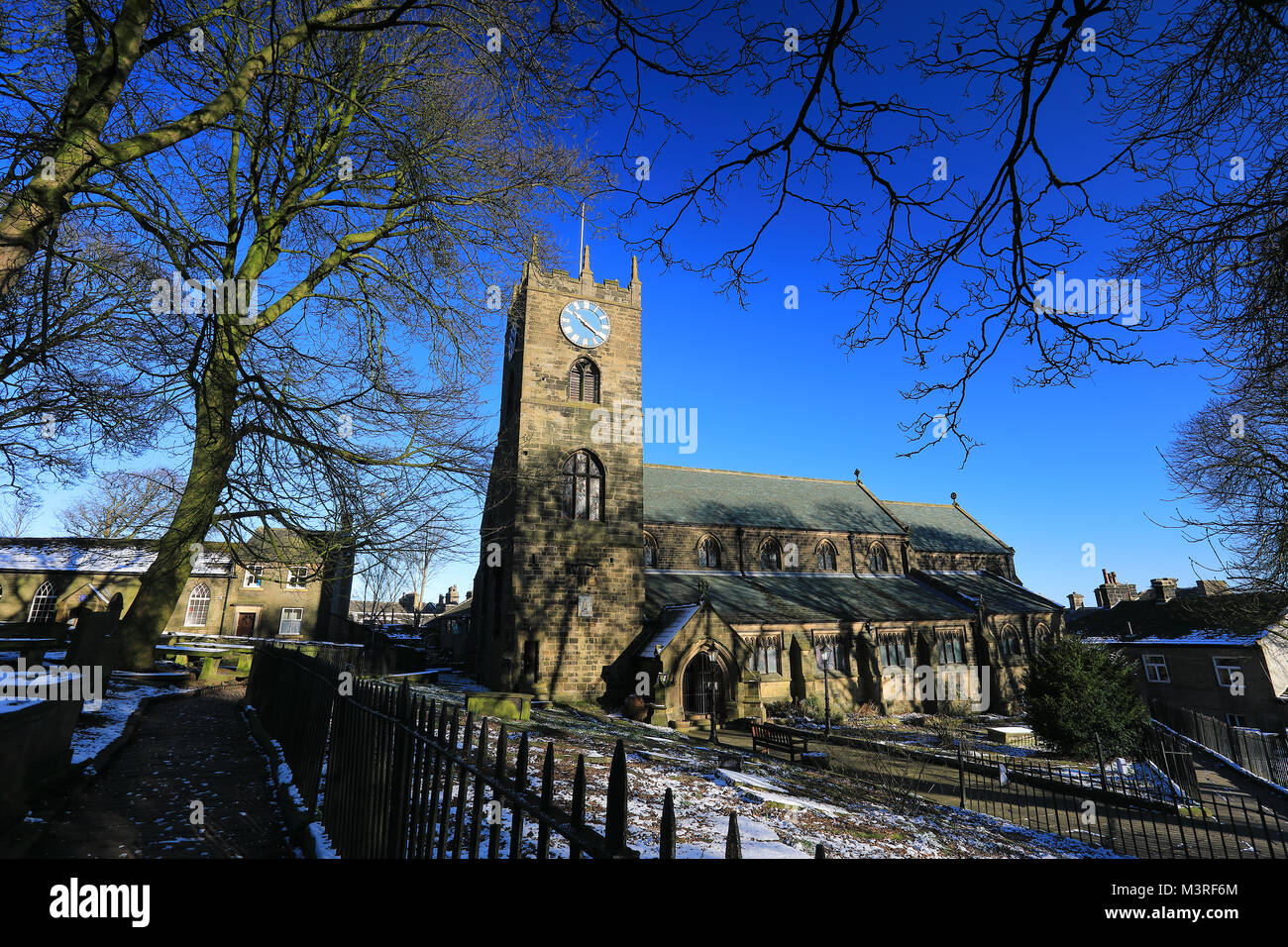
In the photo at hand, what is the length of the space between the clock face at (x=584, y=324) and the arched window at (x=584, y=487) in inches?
181

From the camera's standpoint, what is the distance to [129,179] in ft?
18.7

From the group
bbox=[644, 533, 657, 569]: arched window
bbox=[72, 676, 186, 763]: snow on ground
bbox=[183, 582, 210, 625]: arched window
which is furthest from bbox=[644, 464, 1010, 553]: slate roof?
bbox=[183, 582, 210, 625]: arched window

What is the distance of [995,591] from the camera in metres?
34.5

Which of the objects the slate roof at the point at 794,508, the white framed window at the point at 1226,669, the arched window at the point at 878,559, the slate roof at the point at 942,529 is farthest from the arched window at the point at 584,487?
the white framed window at the point at 1226,669

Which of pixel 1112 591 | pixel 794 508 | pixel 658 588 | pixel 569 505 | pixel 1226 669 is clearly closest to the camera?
pixel 569 505

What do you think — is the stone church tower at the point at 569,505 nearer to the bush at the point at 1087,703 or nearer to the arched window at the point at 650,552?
the arched window at the point at 650,552

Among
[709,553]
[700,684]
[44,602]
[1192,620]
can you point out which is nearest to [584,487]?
[700,684]

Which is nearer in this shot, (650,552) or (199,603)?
(650,552)

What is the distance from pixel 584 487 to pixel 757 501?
1391 cm

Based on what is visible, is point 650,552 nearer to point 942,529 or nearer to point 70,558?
point 942,529

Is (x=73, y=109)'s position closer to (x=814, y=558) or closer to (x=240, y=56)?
(x=240, y=56)

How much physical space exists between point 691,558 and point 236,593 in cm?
2882
